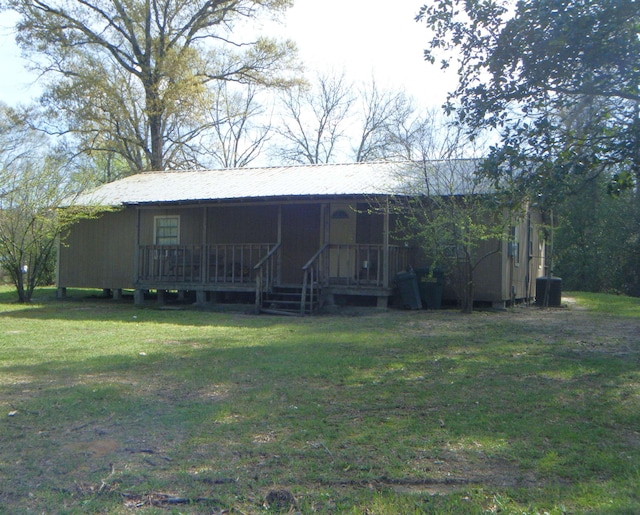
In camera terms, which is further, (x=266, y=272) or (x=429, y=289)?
(x=266, y=272)

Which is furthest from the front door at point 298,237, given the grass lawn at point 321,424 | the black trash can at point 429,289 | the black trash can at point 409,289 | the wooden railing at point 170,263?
the grass lawn at point 321,424

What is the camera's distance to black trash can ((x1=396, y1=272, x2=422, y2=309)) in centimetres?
1482

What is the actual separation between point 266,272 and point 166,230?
4560mm


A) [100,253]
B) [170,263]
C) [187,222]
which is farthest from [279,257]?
[100,253]

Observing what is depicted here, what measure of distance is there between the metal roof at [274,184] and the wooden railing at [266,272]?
55.0 inches

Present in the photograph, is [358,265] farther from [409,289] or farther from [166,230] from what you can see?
[166,230]

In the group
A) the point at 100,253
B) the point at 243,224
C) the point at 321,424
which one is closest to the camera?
the point at 321,424

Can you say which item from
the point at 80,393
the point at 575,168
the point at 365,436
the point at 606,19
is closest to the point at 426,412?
the point at 365,436

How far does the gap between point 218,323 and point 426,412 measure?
7.63 meters

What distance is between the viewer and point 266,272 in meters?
15.5

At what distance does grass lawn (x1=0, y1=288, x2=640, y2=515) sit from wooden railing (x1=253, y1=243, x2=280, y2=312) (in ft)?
14.6

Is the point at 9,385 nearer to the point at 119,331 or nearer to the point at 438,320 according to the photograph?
the point at 119,331

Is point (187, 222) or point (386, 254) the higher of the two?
point (187, 222)

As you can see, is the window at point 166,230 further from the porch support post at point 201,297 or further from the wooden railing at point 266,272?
the wooden railing at point 266,272
